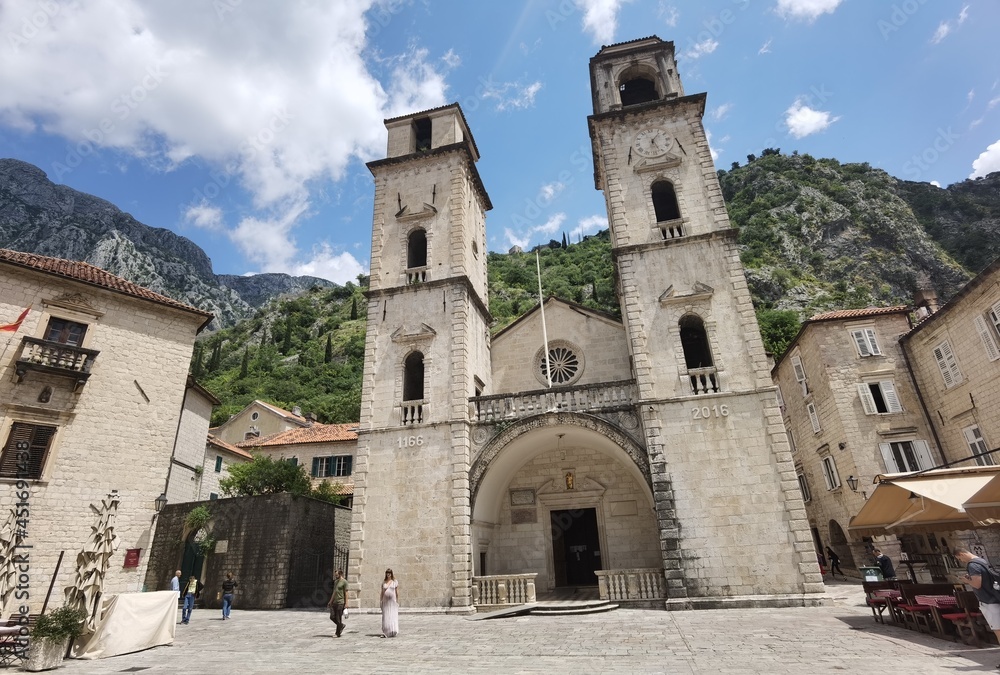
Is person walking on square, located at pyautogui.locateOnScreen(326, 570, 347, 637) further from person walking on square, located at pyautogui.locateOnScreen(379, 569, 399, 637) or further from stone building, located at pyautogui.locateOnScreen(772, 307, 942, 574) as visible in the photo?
stone building, located at pyautogui.locateOnScreen(772, 307, 942, 574)

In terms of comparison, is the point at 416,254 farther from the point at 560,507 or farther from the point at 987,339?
the point at 987,339

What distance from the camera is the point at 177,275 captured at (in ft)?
290

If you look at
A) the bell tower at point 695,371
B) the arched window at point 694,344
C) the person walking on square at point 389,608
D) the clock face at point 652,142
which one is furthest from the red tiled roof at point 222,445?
the clock face at point 652,142

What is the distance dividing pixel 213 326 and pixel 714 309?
114718 millimetres

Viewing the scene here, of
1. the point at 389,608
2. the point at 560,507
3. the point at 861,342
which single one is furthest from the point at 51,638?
the point at 861,342

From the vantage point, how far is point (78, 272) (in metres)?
16.1

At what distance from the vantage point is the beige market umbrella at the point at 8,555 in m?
10.5

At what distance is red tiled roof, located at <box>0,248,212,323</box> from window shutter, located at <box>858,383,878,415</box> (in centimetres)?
A: 2409

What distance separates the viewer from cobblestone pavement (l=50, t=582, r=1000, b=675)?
680cm

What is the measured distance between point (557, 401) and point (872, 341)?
1364cm

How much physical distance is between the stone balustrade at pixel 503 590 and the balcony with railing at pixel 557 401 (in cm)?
463

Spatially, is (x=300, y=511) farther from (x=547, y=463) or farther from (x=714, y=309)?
(x=714, y=309)

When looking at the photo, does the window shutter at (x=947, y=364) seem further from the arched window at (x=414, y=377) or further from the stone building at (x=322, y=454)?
the stone building at (x=322, y=454)

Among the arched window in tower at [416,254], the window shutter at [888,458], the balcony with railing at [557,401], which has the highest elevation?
the arched window in tower at [416,254]
